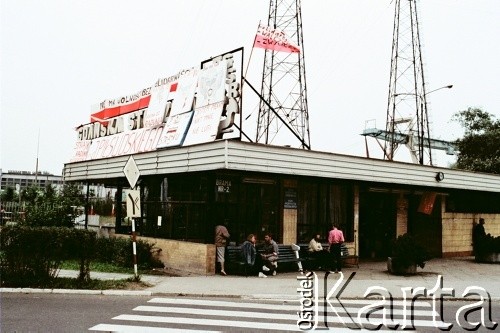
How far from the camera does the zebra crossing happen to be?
895cm

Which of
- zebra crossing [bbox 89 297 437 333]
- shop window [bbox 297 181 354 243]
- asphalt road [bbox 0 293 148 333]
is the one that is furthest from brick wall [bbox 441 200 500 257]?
asphalt road [bbox 0 293 148 333]

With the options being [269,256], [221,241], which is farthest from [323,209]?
[221,241]

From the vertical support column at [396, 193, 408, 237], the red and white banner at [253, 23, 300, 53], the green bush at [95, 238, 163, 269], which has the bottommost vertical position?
the green bush at [95, 238, 163, 269]

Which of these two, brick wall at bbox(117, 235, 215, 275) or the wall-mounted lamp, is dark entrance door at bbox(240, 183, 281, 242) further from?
the wall-mounted lamp

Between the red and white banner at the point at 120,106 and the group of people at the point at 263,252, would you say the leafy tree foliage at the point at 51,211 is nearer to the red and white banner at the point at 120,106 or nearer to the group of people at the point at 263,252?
the red and white banner at the point at 120,106

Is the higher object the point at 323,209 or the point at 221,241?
the point at 323,209

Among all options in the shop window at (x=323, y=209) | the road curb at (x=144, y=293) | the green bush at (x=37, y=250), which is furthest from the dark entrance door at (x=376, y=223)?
the green bush at (x=37, y=250)

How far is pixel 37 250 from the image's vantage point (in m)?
12.8

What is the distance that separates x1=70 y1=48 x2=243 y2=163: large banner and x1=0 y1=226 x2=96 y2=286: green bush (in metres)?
5.78

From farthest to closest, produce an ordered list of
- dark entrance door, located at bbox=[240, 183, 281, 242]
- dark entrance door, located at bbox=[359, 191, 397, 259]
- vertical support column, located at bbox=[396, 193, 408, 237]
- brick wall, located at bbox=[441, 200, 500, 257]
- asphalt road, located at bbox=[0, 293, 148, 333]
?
brick wall, located at bbox=[441, 200, 500, 257] → vertical support column, located at bbox=[396, 193, 408, 237] → dark entrance door, located at bbox=[359, 191, 397, 259] → dark entrance door, located at bbox=[240, 183, 281, 242] → asphalt road, located at bbox=[0, 293, 148, 333]

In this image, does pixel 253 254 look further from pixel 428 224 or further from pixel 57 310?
pixel 428 224

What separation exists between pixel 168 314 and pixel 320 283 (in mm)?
6049

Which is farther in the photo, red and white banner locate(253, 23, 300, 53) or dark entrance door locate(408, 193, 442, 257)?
dark entrance door locate(408, 193, 442, 257)

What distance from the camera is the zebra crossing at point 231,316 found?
8.95 meters
